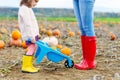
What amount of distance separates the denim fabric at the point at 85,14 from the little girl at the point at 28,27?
495 millimetres

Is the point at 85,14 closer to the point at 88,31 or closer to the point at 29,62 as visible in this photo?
the point at 88,31

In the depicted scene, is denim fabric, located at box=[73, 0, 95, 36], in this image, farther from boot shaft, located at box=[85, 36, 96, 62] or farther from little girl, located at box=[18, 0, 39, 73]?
little girl, located at box=[18, 0, 39, 73]

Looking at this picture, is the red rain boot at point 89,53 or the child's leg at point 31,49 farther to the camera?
the red rain boot at point 89,53

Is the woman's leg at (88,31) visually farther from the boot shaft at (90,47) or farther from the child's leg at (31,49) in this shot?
the child's leg at (31,49)

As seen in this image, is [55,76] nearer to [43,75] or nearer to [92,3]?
[43,75]

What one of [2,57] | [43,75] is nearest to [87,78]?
[43,75]

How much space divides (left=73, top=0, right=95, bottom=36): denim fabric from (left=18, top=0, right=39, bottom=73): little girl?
495 mm


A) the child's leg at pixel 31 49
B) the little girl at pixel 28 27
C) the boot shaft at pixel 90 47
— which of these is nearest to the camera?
the little girl at pixel 28 27

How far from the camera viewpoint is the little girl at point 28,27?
4074 millimetres

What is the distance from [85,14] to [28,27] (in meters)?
0.67

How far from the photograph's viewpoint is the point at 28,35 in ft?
13.4

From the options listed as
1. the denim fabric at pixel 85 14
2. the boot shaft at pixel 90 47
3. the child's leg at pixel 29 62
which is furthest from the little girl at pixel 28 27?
the boot shaft at pixel 90 47

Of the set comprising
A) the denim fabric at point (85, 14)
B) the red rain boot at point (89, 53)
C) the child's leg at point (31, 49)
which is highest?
the denim fabric at point (85, 14)

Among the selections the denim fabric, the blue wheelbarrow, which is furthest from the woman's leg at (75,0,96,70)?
the blue wheelbarrow
